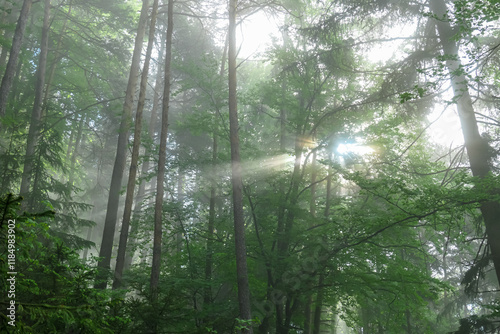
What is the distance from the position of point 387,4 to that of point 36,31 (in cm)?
1796

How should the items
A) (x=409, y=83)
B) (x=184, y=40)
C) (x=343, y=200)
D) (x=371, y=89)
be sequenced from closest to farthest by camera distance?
1. (x=409, y=83)
2. (x=371, y=89)
3. (x=343, y=200)
4. (x=184, y=40)

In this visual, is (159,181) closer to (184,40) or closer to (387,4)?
(387,4)

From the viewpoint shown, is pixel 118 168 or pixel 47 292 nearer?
pixel 47 292

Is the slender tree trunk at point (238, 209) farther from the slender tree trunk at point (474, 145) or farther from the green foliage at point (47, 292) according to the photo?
the slender tree trunk at point (474, 145)

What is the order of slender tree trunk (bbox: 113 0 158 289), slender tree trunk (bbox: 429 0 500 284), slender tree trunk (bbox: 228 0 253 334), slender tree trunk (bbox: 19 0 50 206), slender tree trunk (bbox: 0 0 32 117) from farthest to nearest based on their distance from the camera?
1. slender tree trunk (bbox: 19 0 50 206)
2. slender tree trunk (bbox: 113 0 158 289)
3. slender tree trunk (bbox: 0 0 32 117)
4. slender tree trunk (bbox: 228 0 253 334)
5. slender tree trunk (bbox: 429 0 500 284)

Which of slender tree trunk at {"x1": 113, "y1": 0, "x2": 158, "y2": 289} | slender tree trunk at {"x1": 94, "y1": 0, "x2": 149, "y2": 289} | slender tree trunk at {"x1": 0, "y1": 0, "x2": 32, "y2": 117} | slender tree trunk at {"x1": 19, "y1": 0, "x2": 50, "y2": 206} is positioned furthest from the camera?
slender tree trunk at {"x1": 19, "y1": 0, "x2": 50, "y2": 206}

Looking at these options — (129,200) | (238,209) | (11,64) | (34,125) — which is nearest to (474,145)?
(238,209)

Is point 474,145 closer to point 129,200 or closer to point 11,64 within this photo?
point 129,200

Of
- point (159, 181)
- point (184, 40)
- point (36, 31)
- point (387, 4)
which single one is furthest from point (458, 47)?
point (36, 31)

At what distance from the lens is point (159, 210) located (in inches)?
415

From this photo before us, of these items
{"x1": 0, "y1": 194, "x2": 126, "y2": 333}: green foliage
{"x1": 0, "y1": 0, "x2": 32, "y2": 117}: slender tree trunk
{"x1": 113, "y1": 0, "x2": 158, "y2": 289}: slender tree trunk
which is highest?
{"x1": 0, "y1": 0, "x2": 32, "y2": 117}: slender tree trunk

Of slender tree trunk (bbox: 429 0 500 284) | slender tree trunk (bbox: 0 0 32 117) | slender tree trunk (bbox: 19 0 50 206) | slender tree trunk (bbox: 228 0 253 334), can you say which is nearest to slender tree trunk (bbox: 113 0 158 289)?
slender tree trunk (bbox: 228 0 253 334)

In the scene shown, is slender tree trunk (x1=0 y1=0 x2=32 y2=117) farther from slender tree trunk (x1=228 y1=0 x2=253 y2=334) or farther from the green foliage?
the green foliage

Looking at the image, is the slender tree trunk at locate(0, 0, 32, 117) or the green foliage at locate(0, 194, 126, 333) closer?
the green foliage at locate(0, 194, 126, 333)
